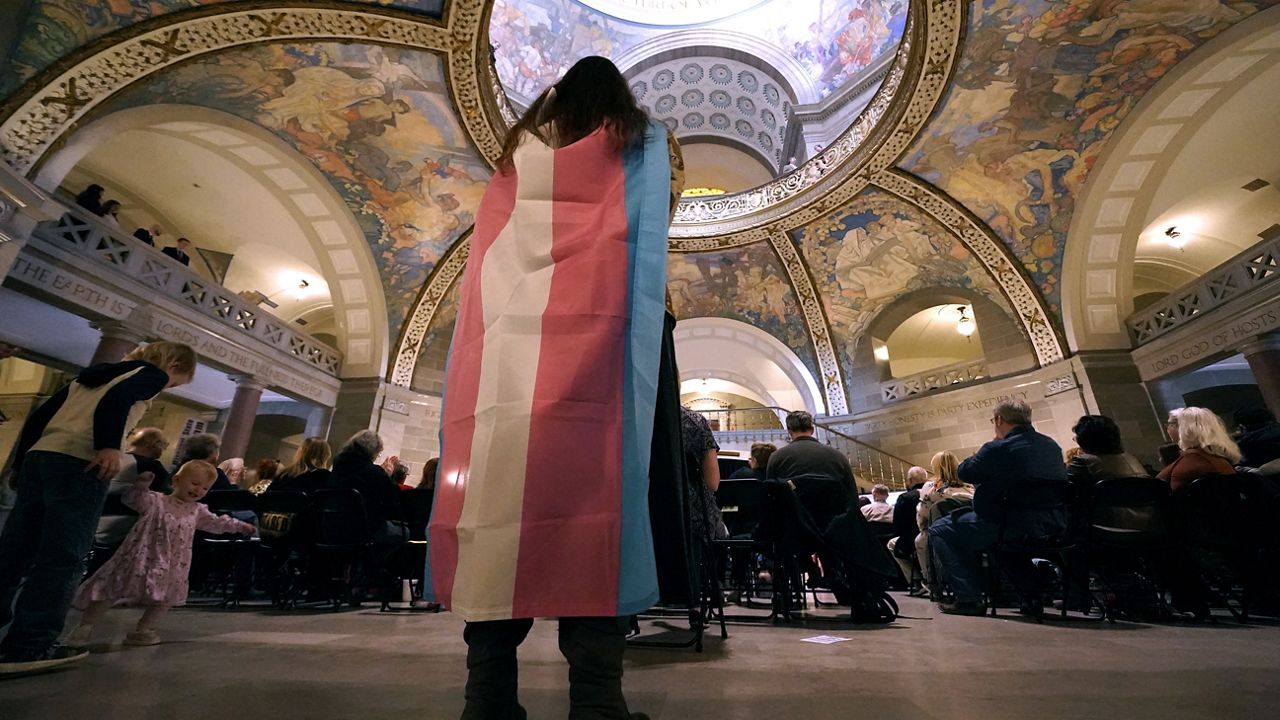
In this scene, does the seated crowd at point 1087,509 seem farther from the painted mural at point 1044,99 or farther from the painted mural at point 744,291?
the painted mural at point 744,291

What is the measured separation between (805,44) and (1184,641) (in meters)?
16.1

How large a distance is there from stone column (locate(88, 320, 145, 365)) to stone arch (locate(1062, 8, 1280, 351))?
1409 centimetres

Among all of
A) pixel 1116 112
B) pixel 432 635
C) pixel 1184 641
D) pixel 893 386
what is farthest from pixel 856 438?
pixel 432 635

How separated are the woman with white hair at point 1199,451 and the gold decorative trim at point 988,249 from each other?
659 centimetres

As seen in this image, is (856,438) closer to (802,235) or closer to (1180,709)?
(802,235)

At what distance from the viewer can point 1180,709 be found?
1.16 m

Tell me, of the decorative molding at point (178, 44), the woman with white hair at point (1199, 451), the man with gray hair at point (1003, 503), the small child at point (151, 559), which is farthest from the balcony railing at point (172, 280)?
the woman with white hair at point (1199, 451)

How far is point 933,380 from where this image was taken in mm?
10625

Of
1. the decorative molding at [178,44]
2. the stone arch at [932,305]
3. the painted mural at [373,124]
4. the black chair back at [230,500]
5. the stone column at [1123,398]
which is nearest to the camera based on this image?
the black chair back at [230,500]

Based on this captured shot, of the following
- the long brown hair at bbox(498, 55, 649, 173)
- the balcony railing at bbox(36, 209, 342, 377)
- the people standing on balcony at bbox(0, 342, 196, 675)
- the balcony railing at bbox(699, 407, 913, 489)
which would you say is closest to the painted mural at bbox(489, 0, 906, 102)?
the balcony railing at bbox(36, 209, 342, 377)

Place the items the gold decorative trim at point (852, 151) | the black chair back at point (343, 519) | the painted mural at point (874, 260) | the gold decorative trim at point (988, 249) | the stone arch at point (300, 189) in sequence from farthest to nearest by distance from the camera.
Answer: the painted mural at point (874, 260) → the gold decorative trim at point (988, 249) → the gold decorative trim at point (852, 151) → the stone arch at point (300, 189) → the black chair back at point (343, 519)

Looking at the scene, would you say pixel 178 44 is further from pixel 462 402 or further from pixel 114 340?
pixel 462 402

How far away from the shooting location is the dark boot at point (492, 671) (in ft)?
2.96

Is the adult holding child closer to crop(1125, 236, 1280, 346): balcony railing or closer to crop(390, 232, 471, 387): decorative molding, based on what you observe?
crop(1125, 236, 1280, 346): balcony railing
